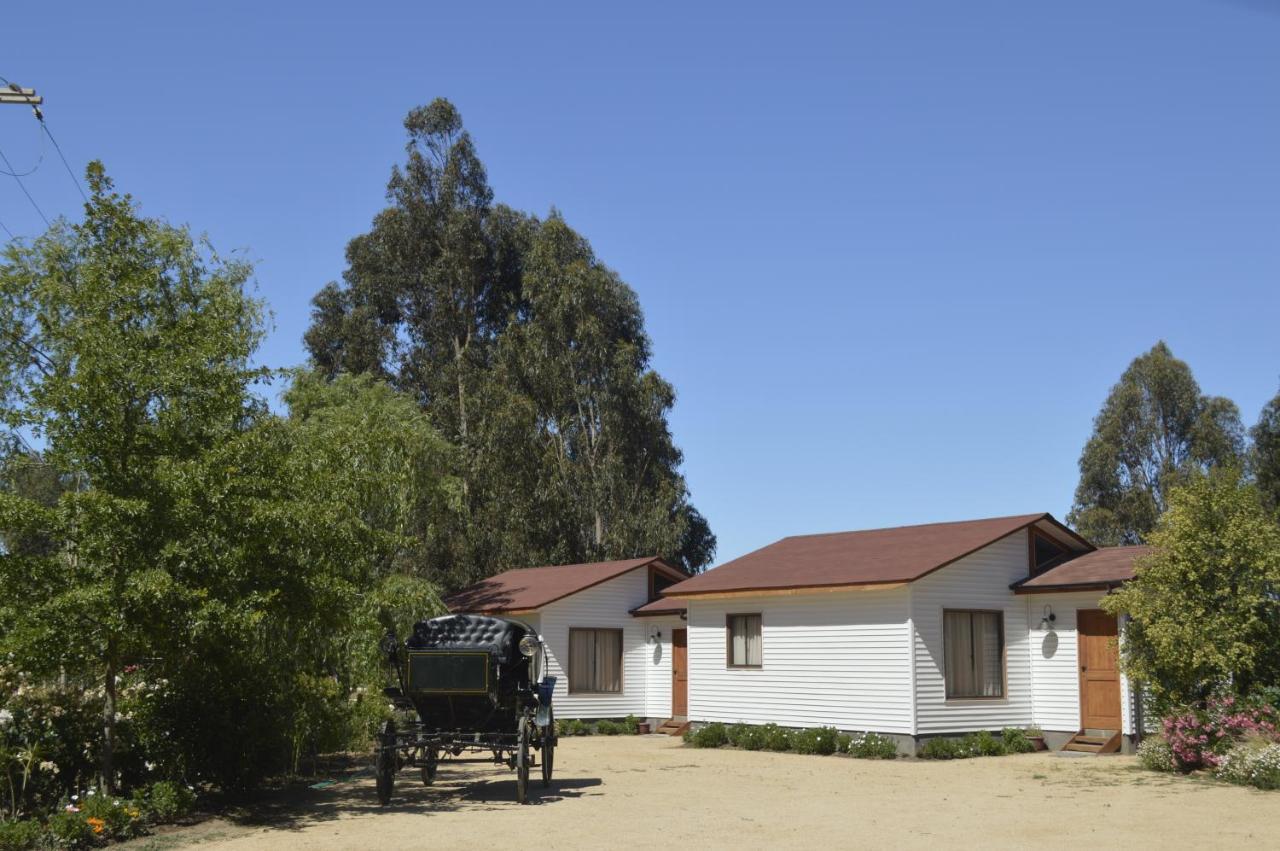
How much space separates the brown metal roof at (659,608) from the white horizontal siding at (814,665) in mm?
1852

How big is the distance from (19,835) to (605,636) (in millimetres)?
18581

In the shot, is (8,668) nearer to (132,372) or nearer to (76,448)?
(76,448)

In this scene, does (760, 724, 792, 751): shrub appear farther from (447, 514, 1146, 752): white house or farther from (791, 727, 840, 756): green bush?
(447, 514, 1146, 752): white house

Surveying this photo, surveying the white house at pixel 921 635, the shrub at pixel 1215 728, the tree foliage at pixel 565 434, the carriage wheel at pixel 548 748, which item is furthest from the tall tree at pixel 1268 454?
the carriage wheel at pixel 548 748

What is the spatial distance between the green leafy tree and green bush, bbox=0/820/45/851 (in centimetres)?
1458

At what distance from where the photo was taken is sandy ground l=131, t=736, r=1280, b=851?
40.7ft

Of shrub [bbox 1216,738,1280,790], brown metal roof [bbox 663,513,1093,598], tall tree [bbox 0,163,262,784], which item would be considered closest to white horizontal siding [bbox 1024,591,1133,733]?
brown metal roof [bbox 663,513,1093,598]

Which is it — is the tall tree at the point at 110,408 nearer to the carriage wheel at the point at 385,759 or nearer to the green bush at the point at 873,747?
the carriage wheel at the point at 385,759

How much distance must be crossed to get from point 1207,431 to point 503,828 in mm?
42207

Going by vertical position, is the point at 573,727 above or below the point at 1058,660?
below

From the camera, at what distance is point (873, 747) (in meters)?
21.5

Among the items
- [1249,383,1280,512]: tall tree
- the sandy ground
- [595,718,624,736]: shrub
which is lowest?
[595,718,624,736]: shrub

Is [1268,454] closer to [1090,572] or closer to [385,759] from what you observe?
[1090,572]

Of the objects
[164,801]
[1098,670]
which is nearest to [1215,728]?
[1098,670]
